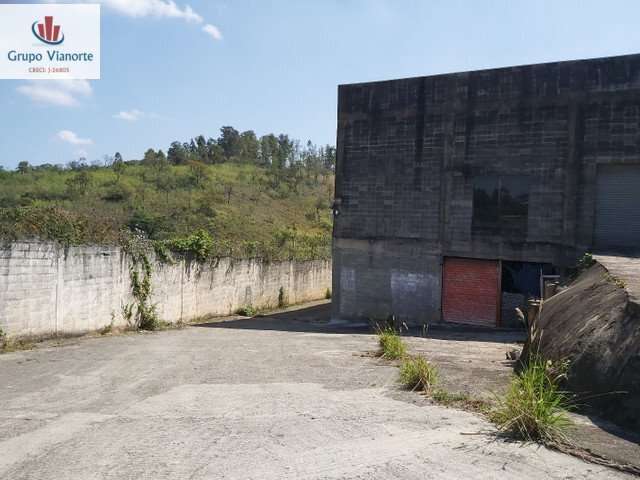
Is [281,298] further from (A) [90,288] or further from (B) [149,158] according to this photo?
(B) [149,158]

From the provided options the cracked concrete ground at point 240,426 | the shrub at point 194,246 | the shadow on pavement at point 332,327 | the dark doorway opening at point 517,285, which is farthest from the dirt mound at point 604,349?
the shrub at point 194,246

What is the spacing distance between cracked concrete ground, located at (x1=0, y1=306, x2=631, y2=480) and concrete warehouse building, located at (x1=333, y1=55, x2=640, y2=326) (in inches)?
293

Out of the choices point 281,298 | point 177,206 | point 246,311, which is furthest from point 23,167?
point 246,311

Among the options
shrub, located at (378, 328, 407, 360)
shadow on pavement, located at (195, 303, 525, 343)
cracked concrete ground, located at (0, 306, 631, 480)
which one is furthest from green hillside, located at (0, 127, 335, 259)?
shrub, located at (378, 328, 407, 360)

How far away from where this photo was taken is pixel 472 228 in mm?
17625

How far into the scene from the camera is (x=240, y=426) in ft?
19.7

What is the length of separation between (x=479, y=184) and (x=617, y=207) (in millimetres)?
3968

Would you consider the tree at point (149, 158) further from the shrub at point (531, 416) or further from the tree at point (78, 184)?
the shrub at point (531, 416)

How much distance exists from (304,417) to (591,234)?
12761 millimetres

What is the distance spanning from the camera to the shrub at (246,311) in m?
22.2

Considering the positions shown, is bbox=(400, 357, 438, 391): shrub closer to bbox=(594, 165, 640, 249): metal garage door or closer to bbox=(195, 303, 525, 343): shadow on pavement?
bbox=(195, 303, 525, 343): shadow on pavement

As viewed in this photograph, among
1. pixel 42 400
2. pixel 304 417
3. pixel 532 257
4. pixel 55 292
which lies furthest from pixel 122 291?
pixel 532 257

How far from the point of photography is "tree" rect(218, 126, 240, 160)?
68.5m

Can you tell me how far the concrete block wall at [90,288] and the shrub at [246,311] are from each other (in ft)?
0.73
